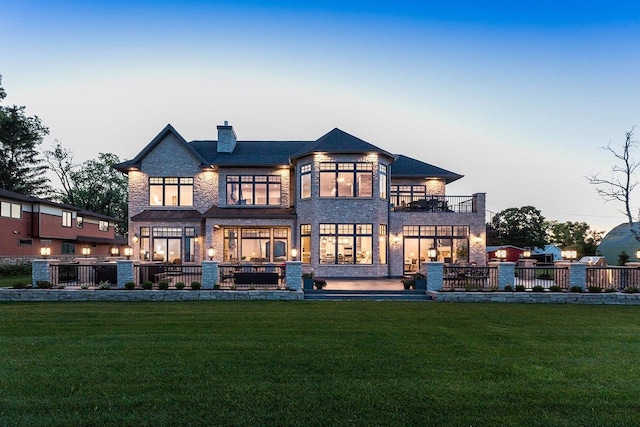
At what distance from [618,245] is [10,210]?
61.8 metres

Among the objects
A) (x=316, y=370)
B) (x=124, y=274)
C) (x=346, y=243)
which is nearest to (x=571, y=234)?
(x=346, y=243)

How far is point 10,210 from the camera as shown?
27984 millimetres

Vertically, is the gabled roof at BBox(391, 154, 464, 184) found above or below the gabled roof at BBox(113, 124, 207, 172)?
below

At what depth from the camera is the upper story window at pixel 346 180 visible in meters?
19.8

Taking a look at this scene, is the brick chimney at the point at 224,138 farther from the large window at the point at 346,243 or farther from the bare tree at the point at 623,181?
the bare tree at the point at 623,181

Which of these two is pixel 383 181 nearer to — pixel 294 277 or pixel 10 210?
pixel 294 277

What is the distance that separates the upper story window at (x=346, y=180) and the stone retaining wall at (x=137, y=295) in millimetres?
8107

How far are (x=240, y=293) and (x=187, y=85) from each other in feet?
291

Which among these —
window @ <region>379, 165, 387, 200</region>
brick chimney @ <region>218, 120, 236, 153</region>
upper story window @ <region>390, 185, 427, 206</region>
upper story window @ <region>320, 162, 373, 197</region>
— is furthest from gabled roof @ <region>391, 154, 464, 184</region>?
brick chimney @ <region>218, 120, 236, 153</region>

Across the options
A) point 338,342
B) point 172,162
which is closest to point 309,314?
point 338,342

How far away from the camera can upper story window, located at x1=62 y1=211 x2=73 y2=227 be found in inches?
1323

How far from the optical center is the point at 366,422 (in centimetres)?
389

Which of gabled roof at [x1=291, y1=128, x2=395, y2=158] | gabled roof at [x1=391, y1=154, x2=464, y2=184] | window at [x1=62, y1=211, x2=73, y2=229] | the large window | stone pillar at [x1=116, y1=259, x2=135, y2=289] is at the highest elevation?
gabled roof at [x1=291, y1=128, x2=395, y2=158]

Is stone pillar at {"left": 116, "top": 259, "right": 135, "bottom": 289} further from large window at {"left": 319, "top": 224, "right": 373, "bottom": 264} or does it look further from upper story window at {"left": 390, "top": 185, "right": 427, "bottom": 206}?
upper story window at {"left": 390, "top": 185, "right": 427, "bottom": 206}
